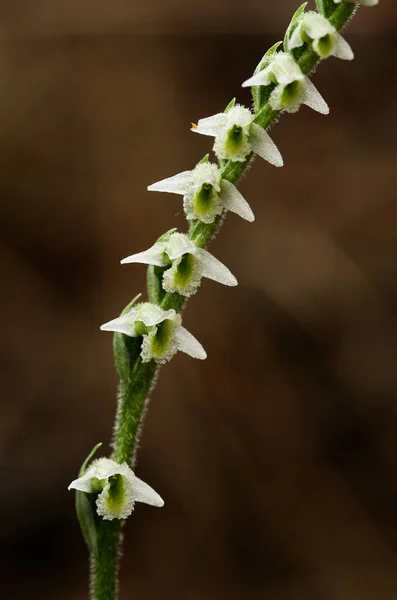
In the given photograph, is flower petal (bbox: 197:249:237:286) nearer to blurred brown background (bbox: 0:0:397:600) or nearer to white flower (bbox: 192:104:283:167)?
white flower (bbox: 192:104:283:167)

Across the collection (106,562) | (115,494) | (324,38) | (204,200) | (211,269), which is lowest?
(106,562)

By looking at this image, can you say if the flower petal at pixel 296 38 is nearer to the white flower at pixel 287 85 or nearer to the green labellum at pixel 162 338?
the white flower at pixel 287 85

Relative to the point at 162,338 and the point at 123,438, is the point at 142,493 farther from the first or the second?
the point at 162,338

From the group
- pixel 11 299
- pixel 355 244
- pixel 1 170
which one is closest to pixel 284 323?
pixel 355 244

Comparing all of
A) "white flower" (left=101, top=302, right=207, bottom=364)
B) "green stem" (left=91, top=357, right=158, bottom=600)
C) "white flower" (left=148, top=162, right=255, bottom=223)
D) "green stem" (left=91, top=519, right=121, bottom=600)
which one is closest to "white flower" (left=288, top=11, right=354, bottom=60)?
"white flower" (left=148, top=162, right=255, bottom=223)

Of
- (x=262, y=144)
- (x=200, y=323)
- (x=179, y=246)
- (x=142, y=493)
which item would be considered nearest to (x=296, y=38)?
(x=262, y=144)
